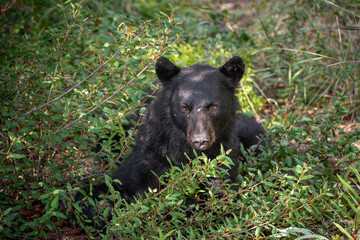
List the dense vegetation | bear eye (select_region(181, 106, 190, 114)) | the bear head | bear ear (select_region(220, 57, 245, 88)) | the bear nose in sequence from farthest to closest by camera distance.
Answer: bear ear (select_region(220, 57, 245, 88))
bear eye (select_region(181, 106, 190, 114))
the bear head
the bear nose
the dense vegetation

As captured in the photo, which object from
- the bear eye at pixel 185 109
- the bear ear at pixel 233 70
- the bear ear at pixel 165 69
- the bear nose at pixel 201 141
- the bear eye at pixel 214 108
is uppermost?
the bear ear at pixel 165 69

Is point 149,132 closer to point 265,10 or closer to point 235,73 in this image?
point 235,73

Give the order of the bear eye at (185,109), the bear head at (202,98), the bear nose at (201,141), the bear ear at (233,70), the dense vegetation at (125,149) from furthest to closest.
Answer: the bear ear at (233,70)
the bear eye at (185,109)
the bear head at (202,98)
the bear nose at (201,141)
the dense vegetation at (125,149)

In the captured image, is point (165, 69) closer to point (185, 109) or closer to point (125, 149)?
point (185, 109)

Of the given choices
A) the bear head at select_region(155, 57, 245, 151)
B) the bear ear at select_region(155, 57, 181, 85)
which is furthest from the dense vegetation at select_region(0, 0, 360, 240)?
the bear head at select_region(155, 57, 245, 151)

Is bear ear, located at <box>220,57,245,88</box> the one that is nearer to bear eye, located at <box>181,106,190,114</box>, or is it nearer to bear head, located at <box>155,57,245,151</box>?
bear head, located at <box>155,57,245,151</box>

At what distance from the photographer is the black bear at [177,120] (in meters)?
3.78

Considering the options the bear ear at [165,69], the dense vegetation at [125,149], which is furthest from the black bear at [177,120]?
the dense vegetation at [125,149]

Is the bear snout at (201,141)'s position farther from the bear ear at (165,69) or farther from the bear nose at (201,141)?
the bear ear at (165,69)

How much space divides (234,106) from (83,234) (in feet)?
6.12

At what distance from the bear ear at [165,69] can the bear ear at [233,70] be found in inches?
18.0

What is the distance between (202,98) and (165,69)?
0.49 meters

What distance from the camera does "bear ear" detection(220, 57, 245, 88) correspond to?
397 cm

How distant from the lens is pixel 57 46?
3586mm
